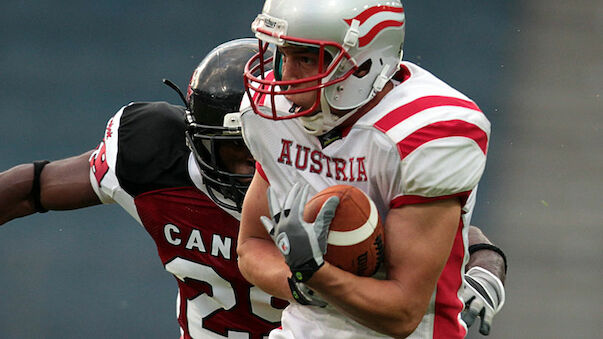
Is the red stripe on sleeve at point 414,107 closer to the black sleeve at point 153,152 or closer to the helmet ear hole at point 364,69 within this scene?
the helmet ear hole at point 364,69

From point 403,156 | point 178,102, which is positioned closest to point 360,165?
point 403,156

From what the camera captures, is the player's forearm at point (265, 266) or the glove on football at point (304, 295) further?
the player's forearm at point (265, 266)

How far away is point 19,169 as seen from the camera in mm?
2578

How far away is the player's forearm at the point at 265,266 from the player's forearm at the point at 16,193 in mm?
920

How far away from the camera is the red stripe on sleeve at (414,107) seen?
63.9 inches

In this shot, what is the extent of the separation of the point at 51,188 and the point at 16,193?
0.35 ft

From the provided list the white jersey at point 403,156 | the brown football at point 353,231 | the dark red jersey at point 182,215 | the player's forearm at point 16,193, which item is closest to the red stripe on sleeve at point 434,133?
the white jersey at point 403,156

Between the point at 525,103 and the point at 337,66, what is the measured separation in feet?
8.71

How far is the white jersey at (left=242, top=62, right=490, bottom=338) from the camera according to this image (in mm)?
1571

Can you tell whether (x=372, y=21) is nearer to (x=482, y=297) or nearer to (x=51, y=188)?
(x=482, y=297)

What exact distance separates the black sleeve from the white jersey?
21.8 inches

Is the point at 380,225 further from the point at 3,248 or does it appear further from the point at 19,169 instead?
the point at 3,248

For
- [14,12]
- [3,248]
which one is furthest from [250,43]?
[14,12]

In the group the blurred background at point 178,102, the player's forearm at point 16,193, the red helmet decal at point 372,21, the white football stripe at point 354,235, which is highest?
the red helmet decal at point 372,21
